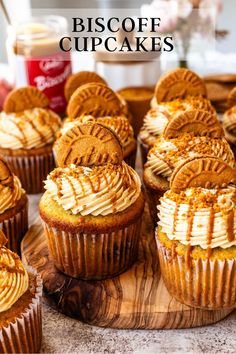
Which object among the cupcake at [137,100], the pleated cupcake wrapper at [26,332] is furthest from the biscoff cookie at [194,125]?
the cupcake at [137,100]

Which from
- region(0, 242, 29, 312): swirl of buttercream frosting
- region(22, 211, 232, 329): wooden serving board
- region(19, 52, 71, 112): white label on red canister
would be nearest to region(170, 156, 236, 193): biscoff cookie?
region(22, 211, 232, 329): wooden serving board

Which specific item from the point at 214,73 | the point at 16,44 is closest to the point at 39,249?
the point at 16,44

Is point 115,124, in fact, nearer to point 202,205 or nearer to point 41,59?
point 41,59

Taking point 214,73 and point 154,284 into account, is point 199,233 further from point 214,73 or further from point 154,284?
point 214,73

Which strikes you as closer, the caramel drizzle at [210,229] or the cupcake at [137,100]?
the caramel drizzle at [210,229]

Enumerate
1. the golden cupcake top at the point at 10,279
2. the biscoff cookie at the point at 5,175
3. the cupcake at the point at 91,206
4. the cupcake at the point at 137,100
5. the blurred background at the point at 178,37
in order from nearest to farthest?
the golden cupcake top at the point at 10,279
the cupcake at the point at 91,206
the biscoff cookie at the point at 5,175
the cupcake at the point at 137,100
the blurred background at the point at 178,37

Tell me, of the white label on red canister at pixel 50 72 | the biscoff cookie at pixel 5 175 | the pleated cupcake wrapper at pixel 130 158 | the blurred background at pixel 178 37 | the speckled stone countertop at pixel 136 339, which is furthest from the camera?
the blurred background at pixel 178 37

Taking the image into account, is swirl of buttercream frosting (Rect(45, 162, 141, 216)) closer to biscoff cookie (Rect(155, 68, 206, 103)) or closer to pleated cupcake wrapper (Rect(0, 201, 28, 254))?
pleated cupcake wrapper (Rect(0, 201, 28, 254))

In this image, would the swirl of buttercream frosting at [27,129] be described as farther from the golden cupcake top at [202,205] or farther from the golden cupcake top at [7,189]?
the golden cupcake top at [202,205]
